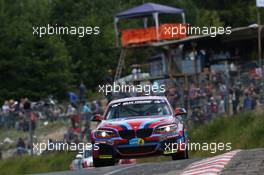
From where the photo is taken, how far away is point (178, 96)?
28.0 m

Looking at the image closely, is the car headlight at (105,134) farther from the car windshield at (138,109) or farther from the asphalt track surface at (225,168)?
the asphalt track surface at (225,168)

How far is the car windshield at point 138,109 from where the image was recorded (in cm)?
2086

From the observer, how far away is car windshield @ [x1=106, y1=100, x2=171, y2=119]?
20.9 m

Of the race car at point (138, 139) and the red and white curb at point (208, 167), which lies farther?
the race car at point (138, 139)

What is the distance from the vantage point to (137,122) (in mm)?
20031

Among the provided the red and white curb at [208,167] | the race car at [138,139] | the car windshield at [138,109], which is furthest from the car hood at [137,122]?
the red and white curb at [208,167]

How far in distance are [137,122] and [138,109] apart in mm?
953

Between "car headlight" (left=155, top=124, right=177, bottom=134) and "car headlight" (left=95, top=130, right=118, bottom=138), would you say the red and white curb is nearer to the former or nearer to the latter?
"car headlight" (left=155, top=124, right=177, bottom=134)

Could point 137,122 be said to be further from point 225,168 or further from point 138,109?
point 225,168

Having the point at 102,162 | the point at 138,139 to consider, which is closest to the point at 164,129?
the point at 138,139

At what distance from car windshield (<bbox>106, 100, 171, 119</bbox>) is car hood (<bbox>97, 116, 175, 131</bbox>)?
0.44 metres

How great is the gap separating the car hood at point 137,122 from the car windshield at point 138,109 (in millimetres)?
443

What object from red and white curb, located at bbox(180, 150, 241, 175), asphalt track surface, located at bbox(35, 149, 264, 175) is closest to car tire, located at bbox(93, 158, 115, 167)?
Answer: asphalt track surface, located at bbox(35, 149, 264, 175)

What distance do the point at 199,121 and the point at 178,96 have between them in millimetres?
977
